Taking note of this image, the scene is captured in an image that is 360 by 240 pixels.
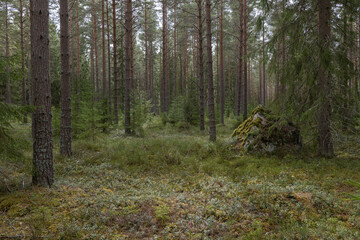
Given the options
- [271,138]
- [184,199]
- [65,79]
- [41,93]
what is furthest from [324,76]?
[65,79]

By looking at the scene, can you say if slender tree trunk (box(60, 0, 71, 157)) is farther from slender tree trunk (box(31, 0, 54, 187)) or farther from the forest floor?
slender tree trunk (box(31, 0, 54, 187))

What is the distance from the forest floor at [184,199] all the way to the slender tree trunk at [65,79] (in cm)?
72

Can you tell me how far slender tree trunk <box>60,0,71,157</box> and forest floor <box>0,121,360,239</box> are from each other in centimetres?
72

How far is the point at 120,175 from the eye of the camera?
271 inches

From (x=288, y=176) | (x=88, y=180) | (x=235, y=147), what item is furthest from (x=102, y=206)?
(x=235, y=147)

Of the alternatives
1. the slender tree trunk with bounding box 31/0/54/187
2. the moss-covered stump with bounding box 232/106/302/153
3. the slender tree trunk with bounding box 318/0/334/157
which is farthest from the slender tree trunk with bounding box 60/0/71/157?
the slender tree trunk with bounding box 318/0/334/157

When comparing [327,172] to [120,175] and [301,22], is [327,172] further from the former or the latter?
[120,175]

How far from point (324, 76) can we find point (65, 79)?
9.32 metres

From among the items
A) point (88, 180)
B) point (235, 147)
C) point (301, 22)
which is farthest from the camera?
point (235, 147)

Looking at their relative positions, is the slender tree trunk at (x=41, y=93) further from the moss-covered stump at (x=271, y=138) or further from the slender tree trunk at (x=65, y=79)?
the moss-covered stump at (x=271, y=138)

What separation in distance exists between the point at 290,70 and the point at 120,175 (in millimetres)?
7416

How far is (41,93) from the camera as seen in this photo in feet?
17.3

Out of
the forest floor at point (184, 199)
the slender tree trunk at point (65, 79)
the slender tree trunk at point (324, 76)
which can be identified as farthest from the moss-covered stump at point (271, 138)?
the slender tree trunk at point (65, 79)

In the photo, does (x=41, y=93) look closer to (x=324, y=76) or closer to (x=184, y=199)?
(x=184, y=199)
